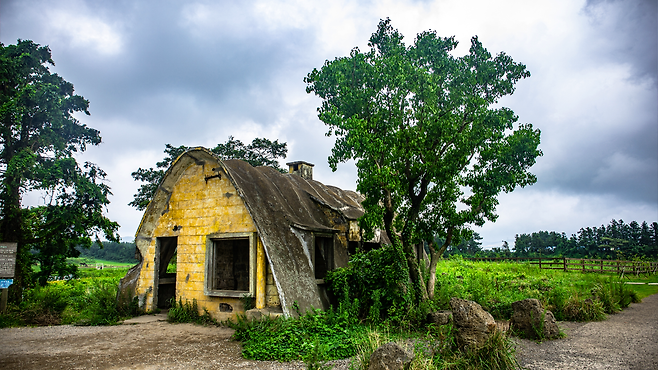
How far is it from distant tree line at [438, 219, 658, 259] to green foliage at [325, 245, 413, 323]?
3763 centimetres

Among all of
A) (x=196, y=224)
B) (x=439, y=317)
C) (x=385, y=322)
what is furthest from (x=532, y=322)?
(x=196, y=224)

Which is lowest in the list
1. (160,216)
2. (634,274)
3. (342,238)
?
(634,274)

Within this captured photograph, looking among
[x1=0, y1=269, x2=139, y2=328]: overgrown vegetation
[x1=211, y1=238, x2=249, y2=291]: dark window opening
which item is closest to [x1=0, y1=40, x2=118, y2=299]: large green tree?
[x1=0, y1=269, x2=139, y2=328]: overgrown vegetation

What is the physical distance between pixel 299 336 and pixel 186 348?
86.3 inches

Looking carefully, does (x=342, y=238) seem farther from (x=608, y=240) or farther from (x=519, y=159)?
(x=608, y=240)

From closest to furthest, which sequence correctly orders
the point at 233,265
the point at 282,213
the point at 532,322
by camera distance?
the point at 532,322, the point at 282,213, the point at 233,265

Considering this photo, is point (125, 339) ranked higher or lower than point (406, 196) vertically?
lower

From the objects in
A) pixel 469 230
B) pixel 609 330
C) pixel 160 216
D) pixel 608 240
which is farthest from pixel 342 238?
pixel 608 240

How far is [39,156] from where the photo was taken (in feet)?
48.0

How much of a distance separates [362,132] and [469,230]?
3759 millimetres

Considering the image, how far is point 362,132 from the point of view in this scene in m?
9.64

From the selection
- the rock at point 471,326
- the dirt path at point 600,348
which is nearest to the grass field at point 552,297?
the dirt path at point 600,348

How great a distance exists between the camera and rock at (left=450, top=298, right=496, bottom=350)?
6160 millimetres

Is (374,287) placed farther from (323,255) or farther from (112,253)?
(112,253)
